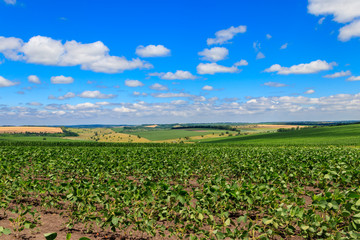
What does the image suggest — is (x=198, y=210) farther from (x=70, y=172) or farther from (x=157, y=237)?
(x=70, y=172)

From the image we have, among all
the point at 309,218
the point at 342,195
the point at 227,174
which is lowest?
the point at 227,174

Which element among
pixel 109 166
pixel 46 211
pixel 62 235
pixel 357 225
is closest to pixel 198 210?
pixel 357 225

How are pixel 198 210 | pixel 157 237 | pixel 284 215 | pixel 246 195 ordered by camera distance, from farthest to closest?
pixel 246 195
pixel 157 237
pixel 198 210
pixel 284 215

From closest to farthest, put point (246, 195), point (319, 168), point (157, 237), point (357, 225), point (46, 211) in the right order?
1. point (357, 225)
2. point (157, 237)
3. point (246, 195)
4. point (46, 211)
5. point (319, 168)

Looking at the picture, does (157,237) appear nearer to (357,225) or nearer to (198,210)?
(198,210)

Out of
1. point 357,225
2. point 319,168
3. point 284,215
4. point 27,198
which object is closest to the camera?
point 357,225

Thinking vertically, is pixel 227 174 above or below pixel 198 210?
below

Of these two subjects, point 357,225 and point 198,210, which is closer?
point 357,225

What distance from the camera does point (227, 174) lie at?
16125mm

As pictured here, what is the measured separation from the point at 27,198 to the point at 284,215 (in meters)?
11.5

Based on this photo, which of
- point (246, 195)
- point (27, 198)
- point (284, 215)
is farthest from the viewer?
point (27, 198)

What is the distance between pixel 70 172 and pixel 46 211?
6.14 m

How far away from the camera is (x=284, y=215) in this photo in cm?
580

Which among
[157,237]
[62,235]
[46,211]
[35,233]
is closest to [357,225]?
[157,237]
